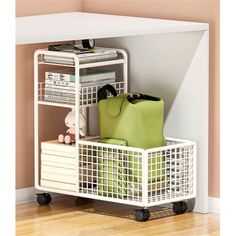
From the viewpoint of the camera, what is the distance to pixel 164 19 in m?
3.75

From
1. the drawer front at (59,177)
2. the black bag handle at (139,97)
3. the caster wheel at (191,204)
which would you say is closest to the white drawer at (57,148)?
the drawer front at (59,177)

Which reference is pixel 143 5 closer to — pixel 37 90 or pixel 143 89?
pixel 143 89

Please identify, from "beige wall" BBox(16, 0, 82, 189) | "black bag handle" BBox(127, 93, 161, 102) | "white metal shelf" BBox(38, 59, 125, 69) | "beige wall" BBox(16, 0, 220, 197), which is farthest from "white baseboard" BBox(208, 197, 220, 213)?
"beige wall" BBox(16, 0, 82, 189)

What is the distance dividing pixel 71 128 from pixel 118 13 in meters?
0.59

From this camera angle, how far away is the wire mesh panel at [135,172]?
3.57 meters

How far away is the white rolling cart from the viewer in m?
3.57

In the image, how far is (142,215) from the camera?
11.6 ft

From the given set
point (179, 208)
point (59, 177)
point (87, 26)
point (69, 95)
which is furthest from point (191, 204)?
point (87, 26)

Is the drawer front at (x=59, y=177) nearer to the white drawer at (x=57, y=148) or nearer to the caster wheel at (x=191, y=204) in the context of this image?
the white drawer at (x=57, y=148)

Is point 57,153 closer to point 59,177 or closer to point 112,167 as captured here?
point 59,177

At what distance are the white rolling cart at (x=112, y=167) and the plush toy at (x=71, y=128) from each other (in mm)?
33

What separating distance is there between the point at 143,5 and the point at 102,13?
0.79 feet

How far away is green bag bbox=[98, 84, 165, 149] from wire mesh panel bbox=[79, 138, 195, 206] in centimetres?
5
